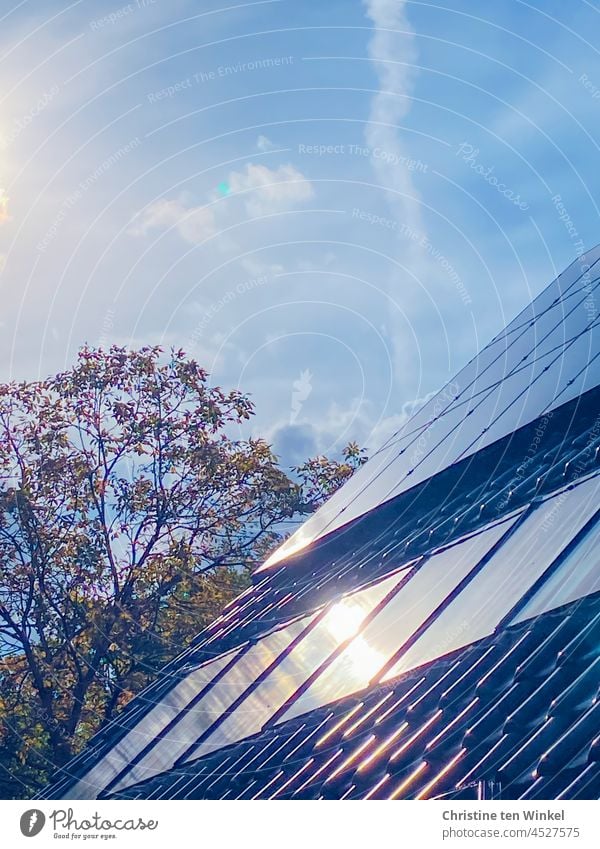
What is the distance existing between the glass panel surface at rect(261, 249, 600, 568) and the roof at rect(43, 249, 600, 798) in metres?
0.06

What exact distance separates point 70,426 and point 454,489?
58.1ft

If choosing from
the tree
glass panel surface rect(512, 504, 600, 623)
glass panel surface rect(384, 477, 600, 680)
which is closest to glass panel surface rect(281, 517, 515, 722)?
glass panel surface rect(384, 477, 600, 680)

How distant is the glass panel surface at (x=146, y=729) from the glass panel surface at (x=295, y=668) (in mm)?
1673

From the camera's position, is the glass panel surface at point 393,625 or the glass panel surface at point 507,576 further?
the glass panel surface at point 393,625

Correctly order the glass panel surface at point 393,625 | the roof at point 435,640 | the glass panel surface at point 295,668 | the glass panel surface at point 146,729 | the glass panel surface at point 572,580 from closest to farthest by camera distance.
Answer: the roof at point 435,640
the glass panel surface at point 572,580
the glass panel surface at point 393,625
the glass panel surface at point 295,668
the glass panel surface at point 146,729

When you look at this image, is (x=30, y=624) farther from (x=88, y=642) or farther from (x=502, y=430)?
(x=502, y=430)

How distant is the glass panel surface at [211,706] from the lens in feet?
34.3

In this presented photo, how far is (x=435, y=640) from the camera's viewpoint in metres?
8.06

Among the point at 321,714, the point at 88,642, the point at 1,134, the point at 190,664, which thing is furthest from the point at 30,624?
the point at 321,714

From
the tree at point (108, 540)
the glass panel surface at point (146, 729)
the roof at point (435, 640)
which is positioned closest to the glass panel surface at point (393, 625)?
the roof at point (435, 640)

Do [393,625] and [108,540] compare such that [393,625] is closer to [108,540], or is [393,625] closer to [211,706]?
[211,706]

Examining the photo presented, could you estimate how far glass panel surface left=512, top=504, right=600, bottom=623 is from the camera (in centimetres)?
644

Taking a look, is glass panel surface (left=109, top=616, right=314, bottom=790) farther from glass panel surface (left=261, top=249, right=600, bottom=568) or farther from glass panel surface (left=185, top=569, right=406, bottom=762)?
glass panel surface (left=261, top=249, right=600, bottom=568)

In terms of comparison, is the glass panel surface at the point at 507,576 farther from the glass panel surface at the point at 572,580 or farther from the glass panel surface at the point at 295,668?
the glass panel surface at the point at 295,668
